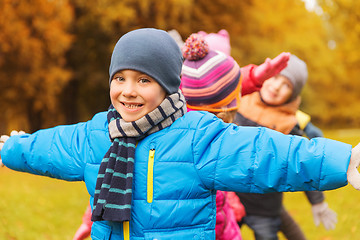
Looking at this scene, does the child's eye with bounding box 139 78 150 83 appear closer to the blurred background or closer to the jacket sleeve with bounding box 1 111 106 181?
the jacket sleeve with bounding box 1 111 106 181

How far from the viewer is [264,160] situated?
6.97 feet

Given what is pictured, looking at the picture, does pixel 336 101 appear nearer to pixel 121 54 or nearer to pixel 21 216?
pixel 21 216

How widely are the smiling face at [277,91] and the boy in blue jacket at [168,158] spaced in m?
1.86

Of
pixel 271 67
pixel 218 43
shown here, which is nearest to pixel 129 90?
pixel 271 67

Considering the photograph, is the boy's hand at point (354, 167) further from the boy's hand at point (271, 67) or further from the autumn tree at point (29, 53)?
the autumn tree at point (29, 53)

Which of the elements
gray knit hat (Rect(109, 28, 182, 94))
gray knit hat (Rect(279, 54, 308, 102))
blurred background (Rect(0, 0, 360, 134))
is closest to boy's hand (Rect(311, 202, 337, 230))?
gray knit hat (Rect(279, 54, 308, 102))

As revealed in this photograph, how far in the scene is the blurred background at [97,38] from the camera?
41.1 feet

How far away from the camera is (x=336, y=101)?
2736 cm

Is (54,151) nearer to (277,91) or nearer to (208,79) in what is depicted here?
(208,79)

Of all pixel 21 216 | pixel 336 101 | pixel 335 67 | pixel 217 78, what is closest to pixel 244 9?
pixel 335 67

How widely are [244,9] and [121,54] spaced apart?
54.4 feet

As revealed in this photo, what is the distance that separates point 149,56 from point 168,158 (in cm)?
50

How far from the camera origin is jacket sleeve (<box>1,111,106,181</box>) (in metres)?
2.45

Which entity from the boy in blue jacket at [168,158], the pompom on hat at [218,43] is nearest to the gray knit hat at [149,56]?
the boy in blue jacket at [168,158]
